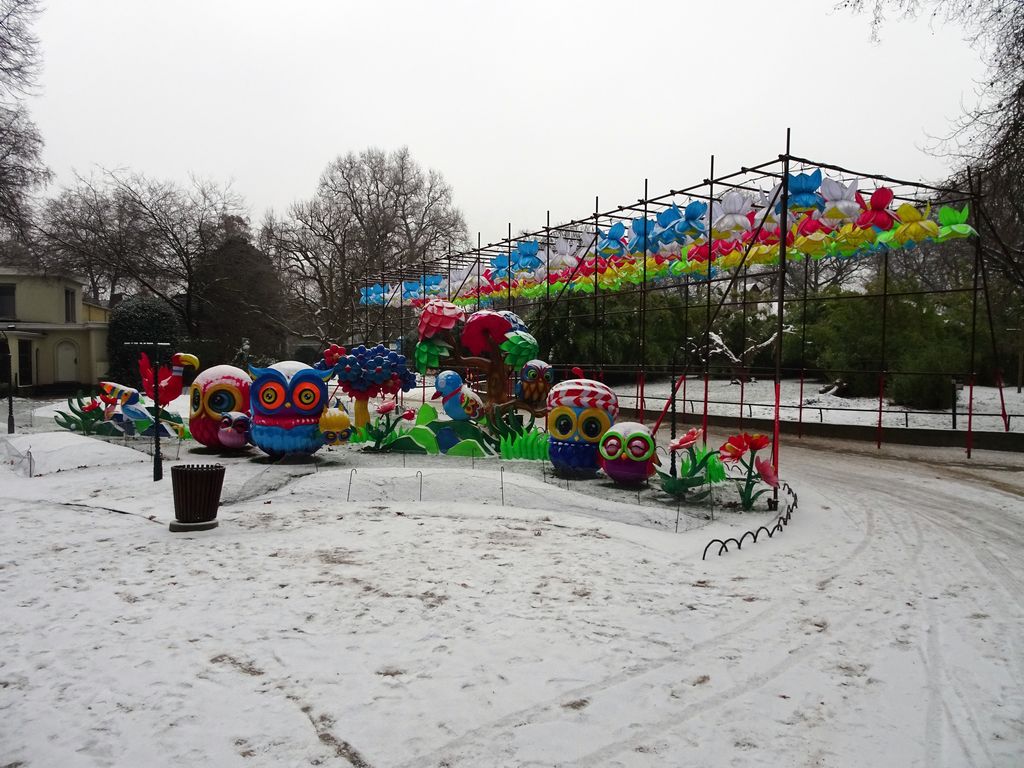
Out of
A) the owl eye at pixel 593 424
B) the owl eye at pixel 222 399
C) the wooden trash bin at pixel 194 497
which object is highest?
the owl eye at pixel 222 399

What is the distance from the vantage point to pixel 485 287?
78.5 ft

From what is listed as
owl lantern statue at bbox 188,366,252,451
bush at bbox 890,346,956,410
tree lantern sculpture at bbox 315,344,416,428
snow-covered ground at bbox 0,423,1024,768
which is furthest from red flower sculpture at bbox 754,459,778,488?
bush at bbox 890,346,956,410

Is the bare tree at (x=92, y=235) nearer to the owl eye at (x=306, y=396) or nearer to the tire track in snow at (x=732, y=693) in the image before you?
the owl eye at (x=306, y=396)

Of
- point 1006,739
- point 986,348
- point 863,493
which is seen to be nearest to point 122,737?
point 1006,739

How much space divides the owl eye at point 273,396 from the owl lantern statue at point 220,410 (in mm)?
1113

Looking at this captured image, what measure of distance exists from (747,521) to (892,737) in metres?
4.82

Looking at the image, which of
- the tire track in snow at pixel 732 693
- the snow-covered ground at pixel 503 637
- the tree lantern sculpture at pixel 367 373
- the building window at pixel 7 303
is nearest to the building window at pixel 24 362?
the building window at pixel 7 303

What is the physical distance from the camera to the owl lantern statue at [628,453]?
9977 mm

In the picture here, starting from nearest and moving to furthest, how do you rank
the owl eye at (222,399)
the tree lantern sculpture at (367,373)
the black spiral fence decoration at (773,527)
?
the black spiral fence decoration at (773,527) < the owl eye at (222,399) < the tree lantern sculpture at (367,373)

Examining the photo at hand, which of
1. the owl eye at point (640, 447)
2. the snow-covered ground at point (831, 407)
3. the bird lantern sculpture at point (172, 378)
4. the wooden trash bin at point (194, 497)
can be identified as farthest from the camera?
the snow-covered ground at point (831, 407)

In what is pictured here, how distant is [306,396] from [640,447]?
222 inches

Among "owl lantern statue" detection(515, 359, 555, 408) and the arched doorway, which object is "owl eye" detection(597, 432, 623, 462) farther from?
the arched doorway

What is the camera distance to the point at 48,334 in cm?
2792

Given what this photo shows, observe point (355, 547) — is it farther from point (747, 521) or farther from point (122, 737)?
point (747, 521)
